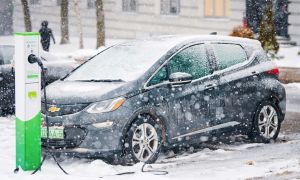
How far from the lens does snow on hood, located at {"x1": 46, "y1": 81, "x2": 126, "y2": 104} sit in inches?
379

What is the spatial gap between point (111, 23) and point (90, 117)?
98.2 feet

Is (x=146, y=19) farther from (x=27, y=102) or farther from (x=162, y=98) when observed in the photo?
(x=27, y=102)

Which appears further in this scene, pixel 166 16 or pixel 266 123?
pixel 166 16

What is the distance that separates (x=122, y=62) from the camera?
417 inches

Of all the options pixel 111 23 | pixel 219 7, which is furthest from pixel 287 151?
pixel 111 23

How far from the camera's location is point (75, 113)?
9.54m

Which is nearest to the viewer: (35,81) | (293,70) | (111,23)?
(35,81)

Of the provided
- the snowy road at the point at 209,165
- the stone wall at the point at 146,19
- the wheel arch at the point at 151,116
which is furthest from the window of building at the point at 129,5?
the wheel arch at the point at 151,116

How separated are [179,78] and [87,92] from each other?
1.19 meters

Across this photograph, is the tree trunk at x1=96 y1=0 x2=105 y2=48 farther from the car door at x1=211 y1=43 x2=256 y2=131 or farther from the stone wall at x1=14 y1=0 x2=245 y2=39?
the car door at x1=211 y1=43 x2=256 y2=131

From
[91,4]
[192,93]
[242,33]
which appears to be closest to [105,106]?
[192,93]

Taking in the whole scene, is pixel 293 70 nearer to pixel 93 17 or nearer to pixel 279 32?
pixel 279 32

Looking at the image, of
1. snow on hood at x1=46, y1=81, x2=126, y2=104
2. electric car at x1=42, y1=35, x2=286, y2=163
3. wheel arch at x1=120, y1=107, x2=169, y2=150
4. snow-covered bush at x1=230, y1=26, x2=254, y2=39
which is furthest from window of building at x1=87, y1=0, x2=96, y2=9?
wheel arch at x1=120, y1=107, x2=169, y2=150

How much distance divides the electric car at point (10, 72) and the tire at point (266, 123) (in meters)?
4.66
